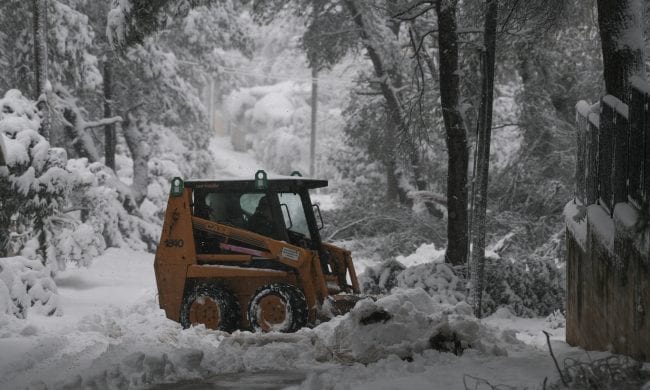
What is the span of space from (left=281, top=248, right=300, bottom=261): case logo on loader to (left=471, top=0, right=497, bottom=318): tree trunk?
3.35 meters

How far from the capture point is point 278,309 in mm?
10305

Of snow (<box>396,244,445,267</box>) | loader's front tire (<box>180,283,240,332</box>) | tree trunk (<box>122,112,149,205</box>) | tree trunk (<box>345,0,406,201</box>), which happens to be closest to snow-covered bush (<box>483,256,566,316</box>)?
snow (<box>396,244,445,267</box>)

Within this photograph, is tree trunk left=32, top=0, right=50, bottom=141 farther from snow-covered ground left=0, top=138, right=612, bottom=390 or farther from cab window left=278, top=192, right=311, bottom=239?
snow-covered ground left=0, top=138, right=612, bottom=390

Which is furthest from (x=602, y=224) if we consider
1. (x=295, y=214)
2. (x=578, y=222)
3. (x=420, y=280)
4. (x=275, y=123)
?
(x=275, y=123)

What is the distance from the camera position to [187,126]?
32.3 m

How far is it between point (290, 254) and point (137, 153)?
1841 centimetres

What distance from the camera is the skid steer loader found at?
34.1ft

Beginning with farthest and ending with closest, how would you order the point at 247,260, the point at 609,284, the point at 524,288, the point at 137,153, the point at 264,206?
the point at 137,153
the point at 524,288
the point at 264,206
the point at 247,260
the point at 609,284

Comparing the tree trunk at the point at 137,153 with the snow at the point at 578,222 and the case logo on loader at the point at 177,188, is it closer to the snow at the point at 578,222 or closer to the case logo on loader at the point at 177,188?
the case logo on loader at the point at 177,188

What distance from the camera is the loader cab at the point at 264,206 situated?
437 inches

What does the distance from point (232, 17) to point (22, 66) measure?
9931 mm

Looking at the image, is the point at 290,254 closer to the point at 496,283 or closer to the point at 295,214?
the point at 295,214

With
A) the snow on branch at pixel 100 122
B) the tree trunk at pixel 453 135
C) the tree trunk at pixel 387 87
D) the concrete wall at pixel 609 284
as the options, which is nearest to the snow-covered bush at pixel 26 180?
the tree trunk at pixel 453 135

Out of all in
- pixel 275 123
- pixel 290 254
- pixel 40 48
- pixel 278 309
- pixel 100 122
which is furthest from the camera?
pixel 275 123
